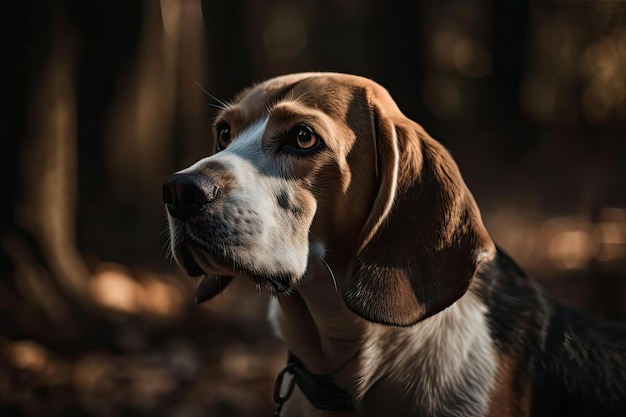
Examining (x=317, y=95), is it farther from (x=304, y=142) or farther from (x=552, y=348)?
(x=552, y=348)

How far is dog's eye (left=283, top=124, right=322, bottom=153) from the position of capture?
2461 millimetres

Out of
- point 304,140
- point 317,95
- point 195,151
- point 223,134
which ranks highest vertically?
point 317,95

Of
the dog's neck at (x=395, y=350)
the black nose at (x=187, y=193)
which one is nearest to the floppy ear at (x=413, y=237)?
the dog's neck at (x=395, y=350)

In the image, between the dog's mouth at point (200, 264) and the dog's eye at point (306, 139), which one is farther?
the dog's eye at point (306, 139)

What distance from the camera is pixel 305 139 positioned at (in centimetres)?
246

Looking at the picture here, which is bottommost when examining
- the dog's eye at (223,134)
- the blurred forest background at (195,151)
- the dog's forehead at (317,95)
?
the blurred forest background at (195,151)

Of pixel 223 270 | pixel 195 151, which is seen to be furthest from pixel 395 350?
pixel 195 151

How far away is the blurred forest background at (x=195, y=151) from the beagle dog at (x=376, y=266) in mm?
1203

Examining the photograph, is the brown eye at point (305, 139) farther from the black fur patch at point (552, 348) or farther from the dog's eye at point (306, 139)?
the black fur patch at point (552, 348)

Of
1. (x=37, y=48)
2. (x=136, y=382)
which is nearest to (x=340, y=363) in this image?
(x=136, y=382)

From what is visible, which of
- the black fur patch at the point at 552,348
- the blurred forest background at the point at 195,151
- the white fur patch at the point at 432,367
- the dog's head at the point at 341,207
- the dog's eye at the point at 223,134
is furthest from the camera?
the blurred forest background at the point at 195,151

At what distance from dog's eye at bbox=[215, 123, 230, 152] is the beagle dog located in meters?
0.13

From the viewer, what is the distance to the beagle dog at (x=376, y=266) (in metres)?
2.33

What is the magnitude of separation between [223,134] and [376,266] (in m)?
0.86
